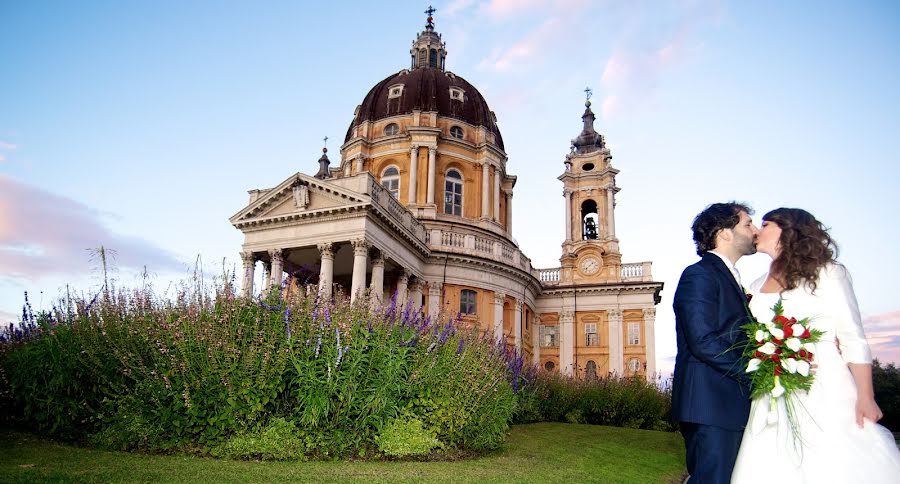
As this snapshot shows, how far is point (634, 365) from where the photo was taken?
130 ft

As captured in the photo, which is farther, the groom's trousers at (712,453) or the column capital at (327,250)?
the column capital at (327,250)

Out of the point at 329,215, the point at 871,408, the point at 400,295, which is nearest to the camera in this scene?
the point at 871,408

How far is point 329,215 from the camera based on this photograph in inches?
1057

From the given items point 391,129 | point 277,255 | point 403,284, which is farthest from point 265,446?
point 391,129

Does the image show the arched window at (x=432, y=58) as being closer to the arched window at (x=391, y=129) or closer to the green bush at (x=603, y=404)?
the arched window at (x=391, y=129)

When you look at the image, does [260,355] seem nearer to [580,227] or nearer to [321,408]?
[321,408]

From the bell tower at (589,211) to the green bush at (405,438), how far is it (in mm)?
33141

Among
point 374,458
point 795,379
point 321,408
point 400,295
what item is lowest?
point 374,458

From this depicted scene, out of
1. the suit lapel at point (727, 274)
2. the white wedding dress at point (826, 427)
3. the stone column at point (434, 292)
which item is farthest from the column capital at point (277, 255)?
the white wedding dress at point (826, 427)

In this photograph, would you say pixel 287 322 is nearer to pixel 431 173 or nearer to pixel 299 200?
pixel 299 200

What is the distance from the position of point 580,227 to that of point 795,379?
40.9 m

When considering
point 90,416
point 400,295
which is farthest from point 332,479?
point 400,295

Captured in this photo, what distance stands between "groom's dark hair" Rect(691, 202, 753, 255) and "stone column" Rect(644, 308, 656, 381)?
3611 centimetres

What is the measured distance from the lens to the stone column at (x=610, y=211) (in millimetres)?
43312
